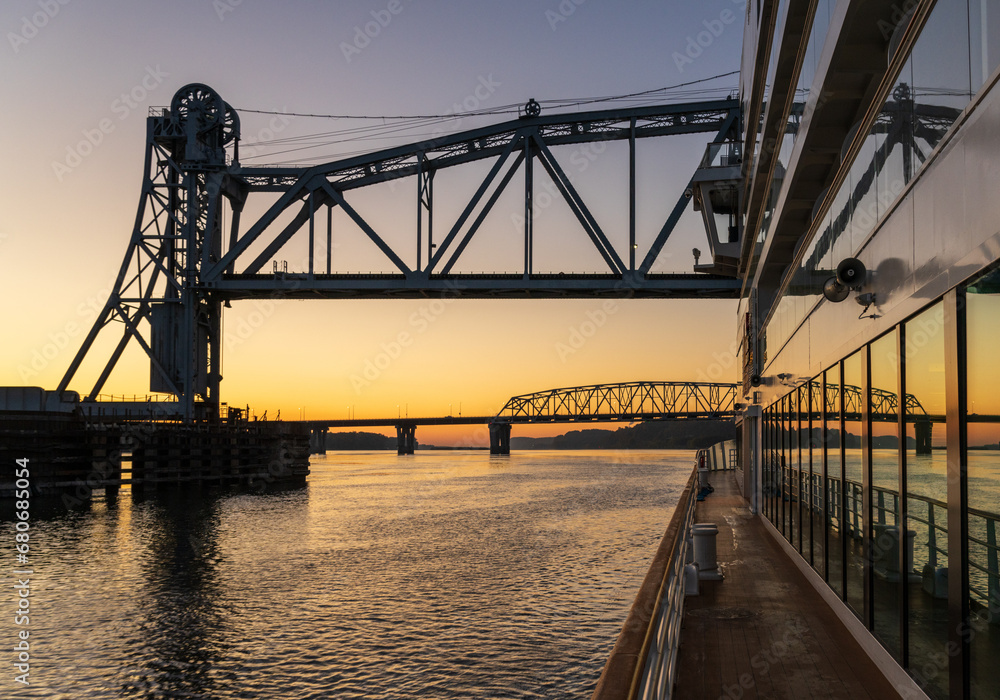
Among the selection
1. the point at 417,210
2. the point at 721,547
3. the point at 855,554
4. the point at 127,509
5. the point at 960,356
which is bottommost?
the point at 127,509

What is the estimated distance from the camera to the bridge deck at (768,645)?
261 inches

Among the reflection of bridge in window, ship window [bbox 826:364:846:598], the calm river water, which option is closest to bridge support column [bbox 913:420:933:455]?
the reflection of bridge in window

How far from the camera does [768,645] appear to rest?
7965mm

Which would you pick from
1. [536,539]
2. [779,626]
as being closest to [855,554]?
[779,626]

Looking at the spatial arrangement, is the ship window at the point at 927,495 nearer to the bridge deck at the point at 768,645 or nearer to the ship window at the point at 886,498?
the ship window at the point at 886,498

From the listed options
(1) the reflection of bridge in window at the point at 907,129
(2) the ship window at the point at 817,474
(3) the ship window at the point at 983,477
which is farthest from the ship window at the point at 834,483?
(3) the ship window at the point at 983,477

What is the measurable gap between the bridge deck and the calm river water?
338cm

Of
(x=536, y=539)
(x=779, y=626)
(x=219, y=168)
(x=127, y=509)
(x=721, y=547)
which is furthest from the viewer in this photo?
(x=219, y=168)

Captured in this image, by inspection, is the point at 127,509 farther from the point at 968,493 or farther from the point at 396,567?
the point at 968,493

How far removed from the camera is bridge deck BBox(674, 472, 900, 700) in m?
6.62

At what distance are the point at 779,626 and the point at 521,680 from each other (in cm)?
563

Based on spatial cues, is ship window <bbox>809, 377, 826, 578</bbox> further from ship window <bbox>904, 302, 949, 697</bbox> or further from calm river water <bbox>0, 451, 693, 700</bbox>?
calm river water <bbox>0, 451, 693, 700</bbox>

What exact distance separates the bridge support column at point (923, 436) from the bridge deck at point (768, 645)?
217 cm

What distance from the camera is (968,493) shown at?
4.43 m
